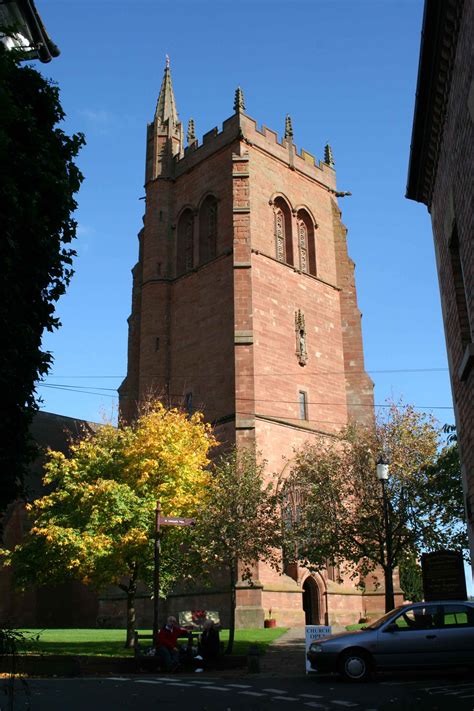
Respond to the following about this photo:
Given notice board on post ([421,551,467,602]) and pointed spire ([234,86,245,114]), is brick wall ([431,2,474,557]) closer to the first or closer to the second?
notice board on post ([421,551,467,602])

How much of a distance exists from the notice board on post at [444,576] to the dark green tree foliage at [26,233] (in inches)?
341

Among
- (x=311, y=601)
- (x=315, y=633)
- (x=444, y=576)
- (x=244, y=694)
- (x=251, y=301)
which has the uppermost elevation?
(x=251, y=301)

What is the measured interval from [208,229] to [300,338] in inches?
326

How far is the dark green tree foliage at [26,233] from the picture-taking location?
9.05 m

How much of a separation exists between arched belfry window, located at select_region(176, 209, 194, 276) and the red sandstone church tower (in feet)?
0.22

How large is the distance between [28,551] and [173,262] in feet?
64.4

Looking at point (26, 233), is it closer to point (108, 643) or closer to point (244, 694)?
point (244, 694)

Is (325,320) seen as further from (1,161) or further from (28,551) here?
(1,161)

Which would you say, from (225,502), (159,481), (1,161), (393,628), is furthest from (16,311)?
(159,481)

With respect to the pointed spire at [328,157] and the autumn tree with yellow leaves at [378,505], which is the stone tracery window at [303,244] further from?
the autumn tree with yellow leaves at [378,505]

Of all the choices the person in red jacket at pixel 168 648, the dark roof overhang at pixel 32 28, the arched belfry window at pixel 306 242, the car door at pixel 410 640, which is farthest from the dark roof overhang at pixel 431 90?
the arched belfry window at pixel 306 242

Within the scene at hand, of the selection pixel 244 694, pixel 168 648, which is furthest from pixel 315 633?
pixel 244 694

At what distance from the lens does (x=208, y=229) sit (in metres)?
38.6

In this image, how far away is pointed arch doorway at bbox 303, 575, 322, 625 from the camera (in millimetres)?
30870
